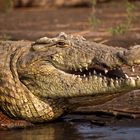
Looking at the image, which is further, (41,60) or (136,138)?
(41,60)

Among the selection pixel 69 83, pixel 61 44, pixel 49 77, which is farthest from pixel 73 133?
pixel 61 44

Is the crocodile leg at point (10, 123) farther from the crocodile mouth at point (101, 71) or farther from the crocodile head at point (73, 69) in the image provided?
the crocodile mouth at point (101, 71)

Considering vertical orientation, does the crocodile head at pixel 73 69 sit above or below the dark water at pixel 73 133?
above

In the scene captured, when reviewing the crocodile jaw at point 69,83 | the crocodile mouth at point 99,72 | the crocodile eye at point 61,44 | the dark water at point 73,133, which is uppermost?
the crocodile eye at point 61,44

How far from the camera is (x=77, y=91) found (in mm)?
6348

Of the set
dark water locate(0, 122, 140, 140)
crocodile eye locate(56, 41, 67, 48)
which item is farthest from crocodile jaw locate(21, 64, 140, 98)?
dark water locate(0, 122, 140, 140)

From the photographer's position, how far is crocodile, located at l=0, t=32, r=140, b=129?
20.6 ft

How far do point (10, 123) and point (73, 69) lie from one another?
78 cm

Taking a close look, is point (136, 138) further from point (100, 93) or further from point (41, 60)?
point (41, 60)

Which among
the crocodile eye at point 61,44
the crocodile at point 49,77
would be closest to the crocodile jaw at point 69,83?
the crocodile at point 49,77

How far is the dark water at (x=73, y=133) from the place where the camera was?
6.03 m

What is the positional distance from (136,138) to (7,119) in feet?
4.45

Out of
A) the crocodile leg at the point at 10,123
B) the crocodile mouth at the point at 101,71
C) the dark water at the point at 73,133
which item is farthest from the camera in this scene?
the crocodile leg at the point at 10,123

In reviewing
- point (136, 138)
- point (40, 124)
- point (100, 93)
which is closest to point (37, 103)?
point (40, 124)
